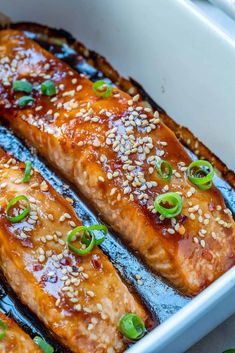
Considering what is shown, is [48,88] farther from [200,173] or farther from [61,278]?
[61,278]

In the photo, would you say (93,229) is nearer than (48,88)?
Yes

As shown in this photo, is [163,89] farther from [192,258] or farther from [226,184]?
[192,258]

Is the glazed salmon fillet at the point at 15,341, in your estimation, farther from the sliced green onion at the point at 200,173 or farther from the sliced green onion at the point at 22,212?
the sliced green onion at the point at 200,173

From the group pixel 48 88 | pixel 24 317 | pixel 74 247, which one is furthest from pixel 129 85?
pixel 24 317

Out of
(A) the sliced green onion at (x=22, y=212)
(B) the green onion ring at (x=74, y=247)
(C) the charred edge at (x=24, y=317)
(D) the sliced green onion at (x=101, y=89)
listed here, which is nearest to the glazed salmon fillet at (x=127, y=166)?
(D) the sliced green onion at (x=101, y=89)

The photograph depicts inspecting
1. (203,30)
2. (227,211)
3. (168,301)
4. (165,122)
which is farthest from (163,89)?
(168,301)

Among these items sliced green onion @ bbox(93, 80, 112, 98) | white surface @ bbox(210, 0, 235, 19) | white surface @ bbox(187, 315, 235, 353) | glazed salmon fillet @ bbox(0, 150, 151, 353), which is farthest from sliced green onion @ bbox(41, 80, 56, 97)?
white surface @ bbox(187, 315, 235, 353)
